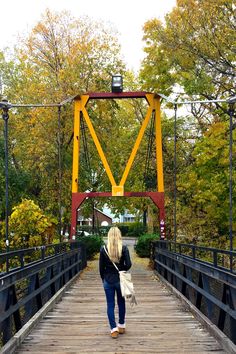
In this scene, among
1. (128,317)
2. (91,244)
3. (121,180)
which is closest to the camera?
(128,317)

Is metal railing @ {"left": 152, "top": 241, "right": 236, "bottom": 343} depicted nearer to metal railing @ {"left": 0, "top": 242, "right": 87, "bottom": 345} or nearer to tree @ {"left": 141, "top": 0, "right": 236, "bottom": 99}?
metal railing @ {"left": 0, "top": 242, "right": 87, "bottom": 345}

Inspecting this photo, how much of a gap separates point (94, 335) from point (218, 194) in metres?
17.2

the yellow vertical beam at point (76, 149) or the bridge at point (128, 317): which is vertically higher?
the yellow vertical beam at point (76, 149)

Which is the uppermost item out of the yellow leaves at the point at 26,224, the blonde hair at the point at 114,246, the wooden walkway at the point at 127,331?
the yellow leaves at the point at 26,224

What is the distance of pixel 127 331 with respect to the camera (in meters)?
9.05

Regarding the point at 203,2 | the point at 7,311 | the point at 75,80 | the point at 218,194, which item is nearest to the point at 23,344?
the point at 7,311

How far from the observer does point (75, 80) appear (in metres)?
31.5

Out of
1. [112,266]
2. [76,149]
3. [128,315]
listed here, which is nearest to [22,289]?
[112,266]

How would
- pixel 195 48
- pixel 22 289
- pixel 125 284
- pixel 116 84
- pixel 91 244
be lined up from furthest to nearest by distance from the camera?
pixel 91 244 → pixel 195 48 → pixel 116 84 → pixel 22 289 → pixel 125 284

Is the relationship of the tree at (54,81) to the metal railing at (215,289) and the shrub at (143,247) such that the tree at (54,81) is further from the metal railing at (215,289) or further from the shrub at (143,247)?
the metal railing at (215,289)

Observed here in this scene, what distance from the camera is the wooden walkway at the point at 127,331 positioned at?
7.83 meters

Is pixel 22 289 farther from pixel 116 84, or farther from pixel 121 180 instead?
pixel 116 84

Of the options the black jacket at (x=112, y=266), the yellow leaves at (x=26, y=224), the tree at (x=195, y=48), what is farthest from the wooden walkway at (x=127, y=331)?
the tree at (x=195, y=48)

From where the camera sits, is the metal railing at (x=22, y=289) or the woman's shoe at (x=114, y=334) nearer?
the metal railing at (x=22, y=289)
